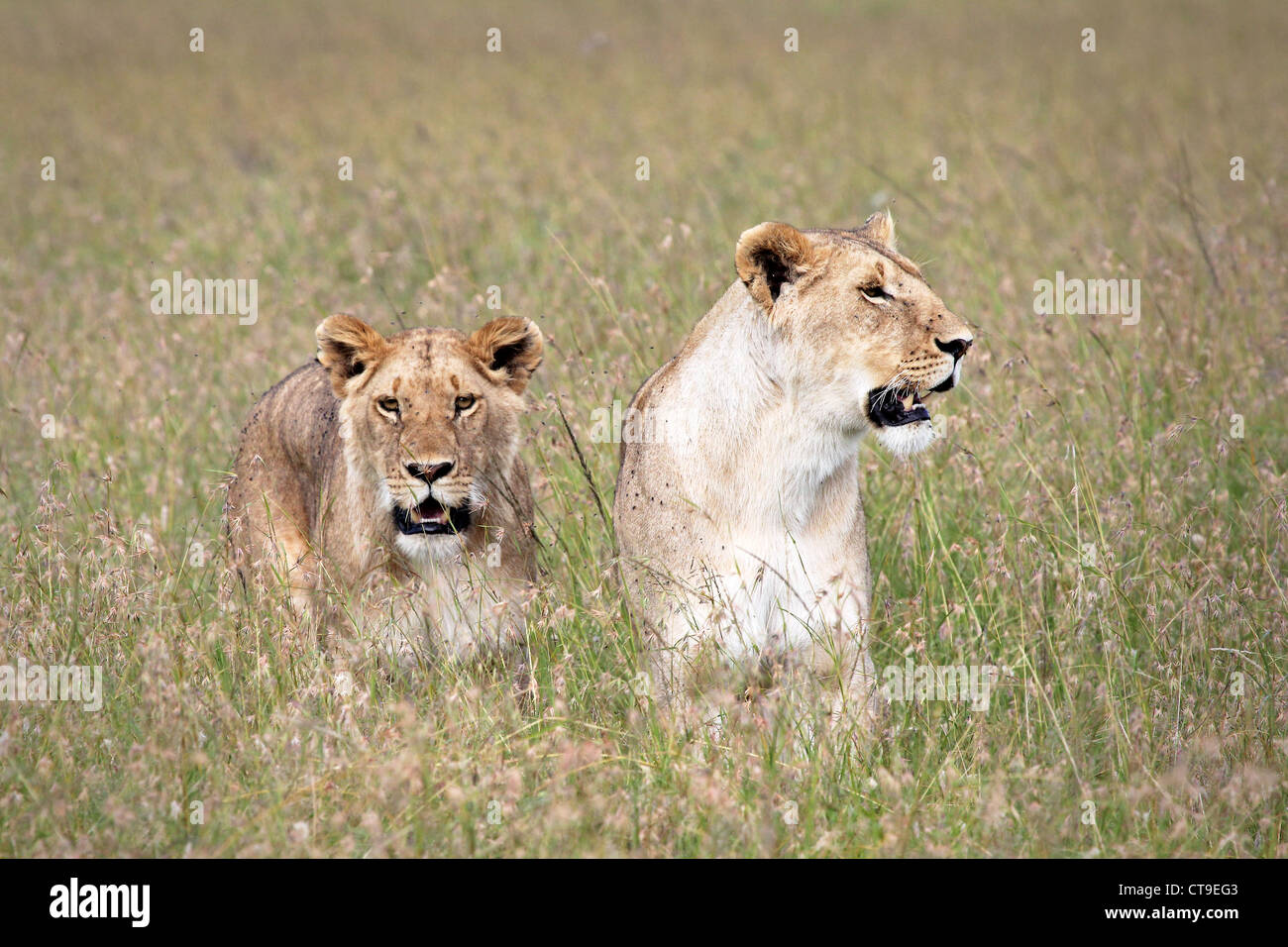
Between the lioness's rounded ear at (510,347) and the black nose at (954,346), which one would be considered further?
the lioness's rounded ear at (510,347)

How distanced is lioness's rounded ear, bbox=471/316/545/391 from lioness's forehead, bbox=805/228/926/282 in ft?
3.65

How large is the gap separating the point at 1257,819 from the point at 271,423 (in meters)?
3.83

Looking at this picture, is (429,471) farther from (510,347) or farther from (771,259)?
(771,259)

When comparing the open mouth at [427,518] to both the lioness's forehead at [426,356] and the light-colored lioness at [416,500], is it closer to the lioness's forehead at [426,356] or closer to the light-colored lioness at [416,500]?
the light-colored lioness at [416,500]

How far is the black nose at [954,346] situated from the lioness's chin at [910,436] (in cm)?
23

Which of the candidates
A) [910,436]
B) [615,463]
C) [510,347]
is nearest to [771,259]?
[910,436]

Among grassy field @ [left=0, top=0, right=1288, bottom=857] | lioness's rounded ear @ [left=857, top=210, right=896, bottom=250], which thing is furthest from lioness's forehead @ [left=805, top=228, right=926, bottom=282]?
grassy field @ [left=0, top=0, right=1288, bottom=857]

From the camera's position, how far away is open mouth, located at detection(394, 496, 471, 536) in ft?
15.4

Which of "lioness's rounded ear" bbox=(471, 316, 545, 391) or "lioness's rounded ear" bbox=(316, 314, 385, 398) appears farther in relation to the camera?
"lioness's rounded ear" bbox=(471, 316, 545, 391)

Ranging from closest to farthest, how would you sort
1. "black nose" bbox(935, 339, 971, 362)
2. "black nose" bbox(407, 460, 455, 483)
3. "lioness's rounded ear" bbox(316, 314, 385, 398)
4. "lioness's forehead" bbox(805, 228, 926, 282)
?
"black nose" bbox(935, 339, 971, 362), "lioness's forehead" bbox(805, 228, 926, 282), "black nose" bbox(407, 460, 455, 483), "lioness's rounded ear" bbox(316, 314, 385, 398)

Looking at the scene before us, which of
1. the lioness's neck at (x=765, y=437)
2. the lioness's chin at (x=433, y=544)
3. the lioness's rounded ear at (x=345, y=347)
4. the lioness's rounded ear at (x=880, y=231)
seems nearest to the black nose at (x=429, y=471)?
the lioness's chin at (x=433, y=544)

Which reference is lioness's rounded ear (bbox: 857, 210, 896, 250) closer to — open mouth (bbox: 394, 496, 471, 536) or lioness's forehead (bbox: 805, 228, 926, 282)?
lioness's forehead (bbox: 805, 228, 926, 282)

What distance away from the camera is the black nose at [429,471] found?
453 cm

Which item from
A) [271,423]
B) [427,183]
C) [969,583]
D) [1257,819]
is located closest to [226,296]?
[427,183]
